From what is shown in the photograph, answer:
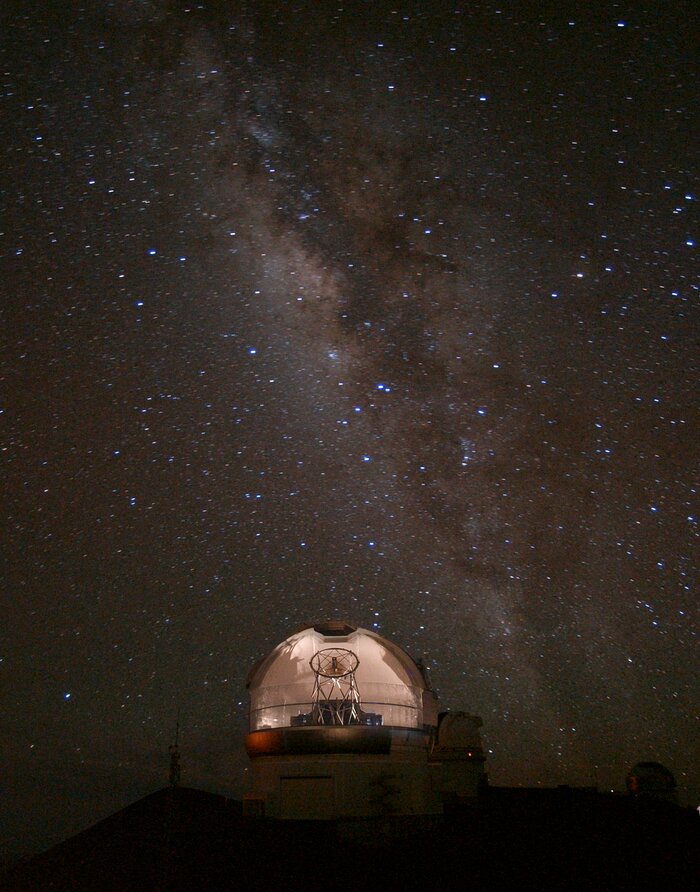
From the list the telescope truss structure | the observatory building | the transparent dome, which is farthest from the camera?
the transparent dome

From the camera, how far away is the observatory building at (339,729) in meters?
13.8

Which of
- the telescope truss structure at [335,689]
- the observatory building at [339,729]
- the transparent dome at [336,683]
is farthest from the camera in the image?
the transparent dome at [336,683]

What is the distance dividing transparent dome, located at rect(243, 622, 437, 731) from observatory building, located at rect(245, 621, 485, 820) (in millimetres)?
20

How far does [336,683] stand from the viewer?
15.0m

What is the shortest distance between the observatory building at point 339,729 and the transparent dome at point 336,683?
0.02 m

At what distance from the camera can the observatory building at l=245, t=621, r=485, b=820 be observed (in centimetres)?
1380

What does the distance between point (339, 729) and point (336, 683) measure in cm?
122

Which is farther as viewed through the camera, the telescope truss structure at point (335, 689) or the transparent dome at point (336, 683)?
the transparent dome at point (336, 683)

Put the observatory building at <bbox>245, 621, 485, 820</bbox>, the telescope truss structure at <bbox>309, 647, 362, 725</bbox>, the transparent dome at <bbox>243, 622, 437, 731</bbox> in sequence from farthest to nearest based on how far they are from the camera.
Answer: the transparent dome at <bbox>243, 622, 437, 731</bbox> → the telescope truss structure at <bbox>309, 647, 362, 725</bbox> → the observatory building at <bbox>245, 621, 485, 820</bbox>

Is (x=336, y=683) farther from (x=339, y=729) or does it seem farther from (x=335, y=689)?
(x=339, y=729)

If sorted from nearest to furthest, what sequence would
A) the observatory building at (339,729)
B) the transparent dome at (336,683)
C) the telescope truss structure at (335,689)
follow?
1. the observatory building at (339,729)
2. the telescope truss structure at (335,689)
3. the transparent dome at (336,683)

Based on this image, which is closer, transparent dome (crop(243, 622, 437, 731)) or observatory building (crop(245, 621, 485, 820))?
observatory building (crop(245, 621, 485, 820))

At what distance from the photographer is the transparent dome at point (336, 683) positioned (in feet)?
48.3

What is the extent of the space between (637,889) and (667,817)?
9368 millimetres
